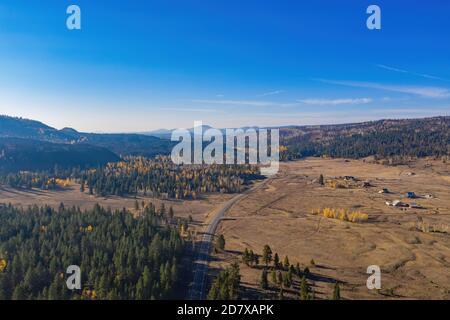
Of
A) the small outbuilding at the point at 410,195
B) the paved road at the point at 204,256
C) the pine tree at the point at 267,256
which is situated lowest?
the paved road at the point at 204,256

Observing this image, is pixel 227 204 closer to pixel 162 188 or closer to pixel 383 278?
pixel 162 188

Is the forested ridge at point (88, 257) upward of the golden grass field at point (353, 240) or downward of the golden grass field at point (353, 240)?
upward

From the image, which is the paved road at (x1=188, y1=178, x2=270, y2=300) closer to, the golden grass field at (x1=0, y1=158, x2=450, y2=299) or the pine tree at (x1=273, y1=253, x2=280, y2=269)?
the golden grass field at (x1=0, y1=158, x2=450, y2=299)

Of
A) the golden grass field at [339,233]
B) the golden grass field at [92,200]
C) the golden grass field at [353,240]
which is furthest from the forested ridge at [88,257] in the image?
the golden grass field at [92,200]

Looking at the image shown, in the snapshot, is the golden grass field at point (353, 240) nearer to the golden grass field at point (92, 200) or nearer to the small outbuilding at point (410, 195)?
the small outbuilding at point (410, 195)

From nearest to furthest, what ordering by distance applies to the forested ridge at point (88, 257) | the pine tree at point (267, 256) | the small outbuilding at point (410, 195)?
the forested ridge at point (88, 257)
the pine tree at point (267, 256)
the small outbuilding at point (410, 195)
